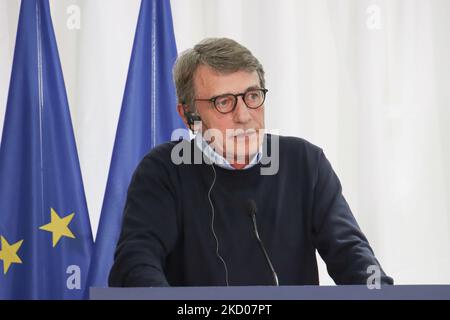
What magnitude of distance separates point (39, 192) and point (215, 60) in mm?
1002

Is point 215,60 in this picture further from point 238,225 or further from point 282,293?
point 282,293

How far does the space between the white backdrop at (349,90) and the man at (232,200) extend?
0.83m

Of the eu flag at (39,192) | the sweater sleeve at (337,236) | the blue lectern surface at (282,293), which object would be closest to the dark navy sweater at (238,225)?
the sweater sleeve at (337,236)

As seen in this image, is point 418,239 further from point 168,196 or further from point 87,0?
point 87,0

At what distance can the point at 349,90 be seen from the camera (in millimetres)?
2666

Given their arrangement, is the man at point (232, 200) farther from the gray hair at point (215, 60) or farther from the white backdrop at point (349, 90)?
the white backdrop at point (349, 90)

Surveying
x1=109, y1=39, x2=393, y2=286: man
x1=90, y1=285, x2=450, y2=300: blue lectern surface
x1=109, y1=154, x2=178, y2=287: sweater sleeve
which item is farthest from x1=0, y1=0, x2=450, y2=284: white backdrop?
x1=90, y1=285, x2=450, y2=300: blue lectern surface

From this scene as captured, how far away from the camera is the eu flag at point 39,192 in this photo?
234 centimetres

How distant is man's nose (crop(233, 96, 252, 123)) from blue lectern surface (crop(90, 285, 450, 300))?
0.87 m

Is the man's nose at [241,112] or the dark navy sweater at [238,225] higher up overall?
the man's nose at [241,112]

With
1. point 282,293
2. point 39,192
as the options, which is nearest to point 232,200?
point 282,293

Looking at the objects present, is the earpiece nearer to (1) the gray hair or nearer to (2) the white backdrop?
(1) the gray hair

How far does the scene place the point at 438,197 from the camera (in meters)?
2.66
